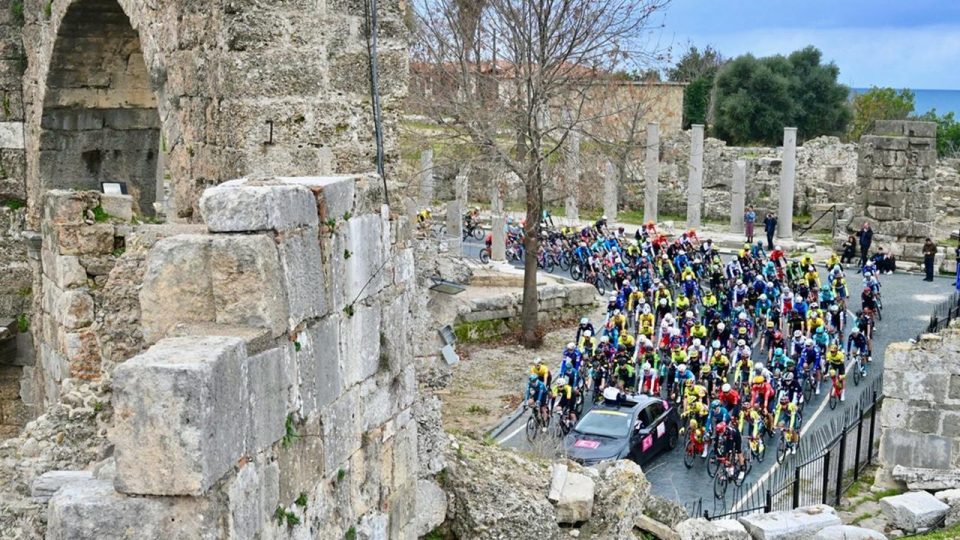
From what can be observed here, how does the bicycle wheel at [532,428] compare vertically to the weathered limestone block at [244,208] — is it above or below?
below

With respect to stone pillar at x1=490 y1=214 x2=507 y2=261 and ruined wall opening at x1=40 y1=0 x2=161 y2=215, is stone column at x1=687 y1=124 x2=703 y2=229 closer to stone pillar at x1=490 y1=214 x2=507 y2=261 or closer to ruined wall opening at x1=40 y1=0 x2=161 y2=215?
stone pillar at x1=490 y1=214 x2=507 y2=261

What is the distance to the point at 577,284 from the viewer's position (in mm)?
26125

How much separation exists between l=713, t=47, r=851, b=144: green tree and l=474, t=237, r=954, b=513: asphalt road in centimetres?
2209

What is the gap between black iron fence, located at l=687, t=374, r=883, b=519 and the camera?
13.8 meters

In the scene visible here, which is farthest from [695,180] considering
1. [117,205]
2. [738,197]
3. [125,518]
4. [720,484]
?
[125,518]

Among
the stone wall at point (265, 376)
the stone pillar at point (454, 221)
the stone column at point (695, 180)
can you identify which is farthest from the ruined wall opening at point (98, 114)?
the stone column at point (695, 180)

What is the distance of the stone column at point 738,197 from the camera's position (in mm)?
37250

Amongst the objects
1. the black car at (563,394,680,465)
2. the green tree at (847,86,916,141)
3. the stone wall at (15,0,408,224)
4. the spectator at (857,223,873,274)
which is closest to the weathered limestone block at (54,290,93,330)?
the stone wall at (15,0,408,224)

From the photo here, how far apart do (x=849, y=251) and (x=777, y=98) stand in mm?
19314

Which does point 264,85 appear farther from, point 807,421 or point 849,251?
point 849,251

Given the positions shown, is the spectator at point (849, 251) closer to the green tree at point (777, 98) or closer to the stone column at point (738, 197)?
the stone column at point (738, 197)

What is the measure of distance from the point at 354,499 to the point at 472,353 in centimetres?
1761

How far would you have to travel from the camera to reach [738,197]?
37406 millimetres

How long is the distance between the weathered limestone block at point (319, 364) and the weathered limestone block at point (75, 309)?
461 cm
